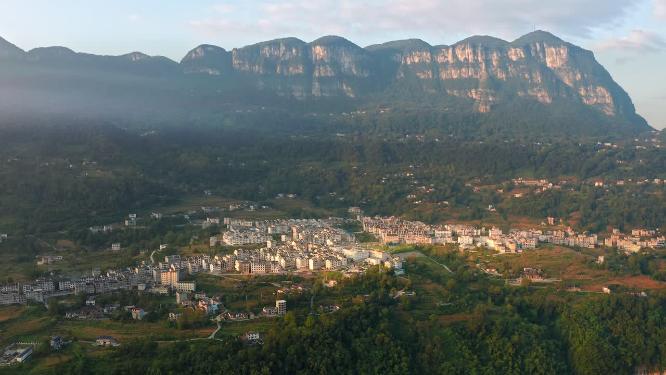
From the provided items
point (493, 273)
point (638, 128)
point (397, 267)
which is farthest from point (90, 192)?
point (638, 128)

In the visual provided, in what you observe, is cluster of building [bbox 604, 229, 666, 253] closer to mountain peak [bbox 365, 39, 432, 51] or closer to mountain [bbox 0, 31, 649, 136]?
mountain [bbox 0, 31, 649, 136]

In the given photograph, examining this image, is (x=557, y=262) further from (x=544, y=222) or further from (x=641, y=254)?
(x=544, y=222)

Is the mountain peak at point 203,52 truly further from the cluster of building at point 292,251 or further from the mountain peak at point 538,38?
the cluster of building at point 292,251

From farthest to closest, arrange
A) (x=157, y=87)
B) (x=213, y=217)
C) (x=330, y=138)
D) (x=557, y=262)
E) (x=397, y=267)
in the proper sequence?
(x=157, y=87)
(x=330, y=138)
(x=213, y=217)
(x=557, y=262)
(x=397, y=267)

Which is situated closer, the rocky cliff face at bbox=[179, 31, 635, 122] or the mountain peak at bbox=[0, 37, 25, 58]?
the mountain peak at bbox=[0, 37, 25, 58]

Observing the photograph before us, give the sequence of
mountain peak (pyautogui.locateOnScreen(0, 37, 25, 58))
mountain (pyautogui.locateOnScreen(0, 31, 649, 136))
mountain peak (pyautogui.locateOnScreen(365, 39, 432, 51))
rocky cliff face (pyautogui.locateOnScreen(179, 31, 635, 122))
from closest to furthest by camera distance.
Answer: mountain peak (pyautogui.locateOnScreen(0, 37, 25, 58))
mountain (pyautogui.locateOnScreen(0, 31, 649, 136))
rocky cliff face (pyautogui.locateOnScreen(179, 31, 635, 122))
mountain peak (pyautogui.locateOnScreen(365, 39, 432, 51))

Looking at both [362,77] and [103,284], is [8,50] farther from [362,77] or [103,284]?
[103,284]

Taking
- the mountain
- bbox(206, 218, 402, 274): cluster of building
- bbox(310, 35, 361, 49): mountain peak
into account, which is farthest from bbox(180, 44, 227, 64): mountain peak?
bbox(206, 218, 402, 274): cluster of building

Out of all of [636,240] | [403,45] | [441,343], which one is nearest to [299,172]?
[636,240]
